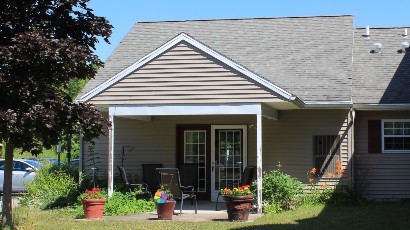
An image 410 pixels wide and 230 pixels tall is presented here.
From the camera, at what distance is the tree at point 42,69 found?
341 inches

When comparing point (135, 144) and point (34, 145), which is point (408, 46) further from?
point (34, 145)

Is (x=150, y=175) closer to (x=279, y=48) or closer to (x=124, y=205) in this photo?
(x=124, y=205)

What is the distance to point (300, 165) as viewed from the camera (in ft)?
53.2

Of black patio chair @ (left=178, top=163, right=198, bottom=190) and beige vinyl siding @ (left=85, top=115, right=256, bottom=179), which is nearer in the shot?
black patio chair @ (left=178, top=163, right=198, bottom=190)

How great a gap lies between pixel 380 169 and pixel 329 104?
239cm

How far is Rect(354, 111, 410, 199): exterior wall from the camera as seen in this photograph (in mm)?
15938

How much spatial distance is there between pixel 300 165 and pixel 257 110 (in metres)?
3.19

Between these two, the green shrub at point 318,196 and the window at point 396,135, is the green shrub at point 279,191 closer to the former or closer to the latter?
the green shrub at point 318,196

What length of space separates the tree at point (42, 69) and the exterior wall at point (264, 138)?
713 centimetres

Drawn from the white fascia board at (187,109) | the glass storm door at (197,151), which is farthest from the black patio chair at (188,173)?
the white fascia board at (187,109)

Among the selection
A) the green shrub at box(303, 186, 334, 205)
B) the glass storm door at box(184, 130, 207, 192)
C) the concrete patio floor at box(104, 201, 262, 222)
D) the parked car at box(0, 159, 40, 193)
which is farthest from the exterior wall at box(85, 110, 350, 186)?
the parked car at box(0, 159, 40, 193)

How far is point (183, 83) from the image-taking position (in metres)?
14.2

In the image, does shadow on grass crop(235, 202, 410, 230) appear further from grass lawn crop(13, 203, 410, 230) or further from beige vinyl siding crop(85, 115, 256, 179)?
beige vinyl siding crop(85, 115, 256, 179)

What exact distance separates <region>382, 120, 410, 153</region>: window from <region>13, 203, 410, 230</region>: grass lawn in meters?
2.60
